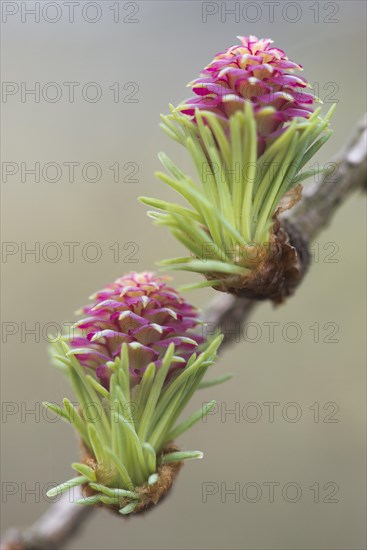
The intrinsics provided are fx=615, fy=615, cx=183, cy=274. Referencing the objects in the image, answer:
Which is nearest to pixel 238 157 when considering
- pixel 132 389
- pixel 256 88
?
pixel 256 88

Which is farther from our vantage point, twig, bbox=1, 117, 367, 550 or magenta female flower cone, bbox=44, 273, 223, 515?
twig, bbox=1, 117, 367, 550

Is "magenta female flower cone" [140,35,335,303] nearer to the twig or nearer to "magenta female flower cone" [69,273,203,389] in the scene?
"magenta female flower cone" [69,273,203,389]

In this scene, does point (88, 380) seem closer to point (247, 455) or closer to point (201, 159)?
point (201, 159)

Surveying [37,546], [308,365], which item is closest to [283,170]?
[37,546]

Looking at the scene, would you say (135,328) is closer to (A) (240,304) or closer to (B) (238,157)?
(B) (238,157)

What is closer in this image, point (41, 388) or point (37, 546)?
point (37, 546)

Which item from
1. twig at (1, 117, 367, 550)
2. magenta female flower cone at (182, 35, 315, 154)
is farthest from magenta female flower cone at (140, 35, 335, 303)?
twig at (1, 117, 367, 550)
